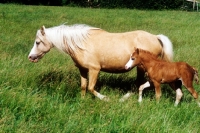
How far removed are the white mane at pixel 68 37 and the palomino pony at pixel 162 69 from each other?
1024 millimetres

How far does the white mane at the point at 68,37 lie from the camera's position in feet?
23.2

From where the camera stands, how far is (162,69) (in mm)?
6855

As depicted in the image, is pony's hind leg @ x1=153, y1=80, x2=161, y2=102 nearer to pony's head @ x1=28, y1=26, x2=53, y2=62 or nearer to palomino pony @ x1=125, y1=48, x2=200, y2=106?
palomino pony @ x1=125, y1=48, x2=200, y2=106

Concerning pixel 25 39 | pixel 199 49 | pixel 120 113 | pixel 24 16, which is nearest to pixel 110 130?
pixel 120 113

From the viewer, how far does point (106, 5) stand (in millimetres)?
38625

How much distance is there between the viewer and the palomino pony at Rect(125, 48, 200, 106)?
678cm

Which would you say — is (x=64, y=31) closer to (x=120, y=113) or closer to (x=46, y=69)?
(x=46, y=69)

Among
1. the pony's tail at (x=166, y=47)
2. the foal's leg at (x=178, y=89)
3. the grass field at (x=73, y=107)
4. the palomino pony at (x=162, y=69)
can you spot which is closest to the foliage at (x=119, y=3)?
the grass field at (x=73, y=107)

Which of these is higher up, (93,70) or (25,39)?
(93,70)

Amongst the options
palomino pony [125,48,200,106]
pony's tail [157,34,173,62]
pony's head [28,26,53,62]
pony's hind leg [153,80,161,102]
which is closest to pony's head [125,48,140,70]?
palomino pony [125,48,200,106]

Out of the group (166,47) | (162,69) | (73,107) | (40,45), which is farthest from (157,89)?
(40,45)

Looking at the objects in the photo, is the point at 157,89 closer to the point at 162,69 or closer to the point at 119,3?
the point at 162,69

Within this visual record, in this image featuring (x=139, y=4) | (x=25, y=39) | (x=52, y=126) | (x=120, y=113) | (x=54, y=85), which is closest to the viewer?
(x=52, y=126)

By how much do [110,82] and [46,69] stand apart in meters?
1.41
